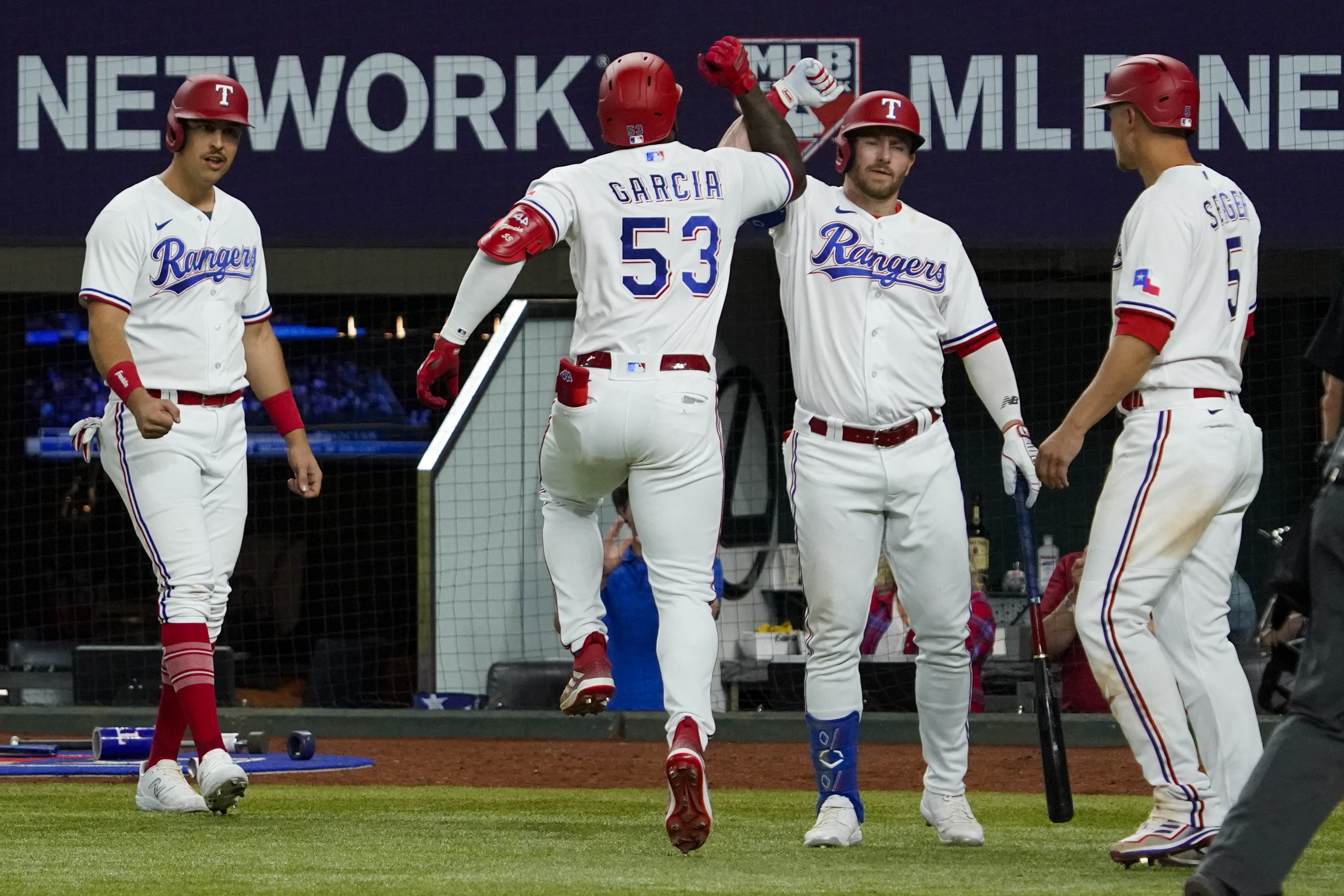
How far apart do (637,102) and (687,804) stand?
5.71 feet

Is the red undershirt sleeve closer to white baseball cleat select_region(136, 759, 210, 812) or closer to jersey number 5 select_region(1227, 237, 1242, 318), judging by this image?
jersey number 5 select_region(1227, 237, 1242, 318)

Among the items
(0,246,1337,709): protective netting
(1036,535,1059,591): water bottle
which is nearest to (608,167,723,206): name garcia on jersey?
(0,246,1337,709): protective netting

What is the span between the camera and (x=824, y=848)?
467cm

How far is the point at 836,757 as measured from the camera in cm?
486

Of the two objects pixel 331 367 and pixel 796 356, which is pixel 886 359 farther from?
pixel 331 367

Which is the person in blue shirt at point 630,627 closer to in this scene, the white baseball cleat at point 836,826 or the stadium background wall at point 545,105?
the stadium background wall at point 545,105

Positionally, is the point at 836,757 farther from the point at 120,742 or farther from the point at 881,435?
the point at 120,742

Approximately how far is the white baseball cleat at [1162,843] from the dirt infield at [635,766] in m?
2.53

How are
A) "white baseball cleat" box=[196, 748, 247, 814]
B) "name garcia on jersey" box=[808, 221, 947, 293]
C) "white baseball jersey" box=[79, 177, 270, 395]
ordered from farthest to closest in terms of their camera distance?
"white baseball jersey" box=[79, 177, 270, 395]
"white baseball cleat" box=[196, 748, 247, 814]
"name garcia on jersey" box=[808, 221, 947, 293]

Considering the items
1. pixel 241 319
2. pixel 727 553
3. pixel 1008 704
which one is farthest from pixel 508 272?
pixel 727 553

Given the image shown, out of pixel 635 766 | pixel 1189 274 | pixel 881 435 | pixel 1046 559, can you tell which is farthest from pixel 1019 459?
pixel 1046 559

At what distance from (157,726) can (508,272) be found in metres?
1.96

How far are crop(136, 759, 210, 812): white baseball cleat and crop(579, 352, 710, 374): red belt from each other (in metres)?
1.82

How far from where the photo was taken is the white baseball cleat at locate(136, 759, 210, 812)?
5336 millimetres
